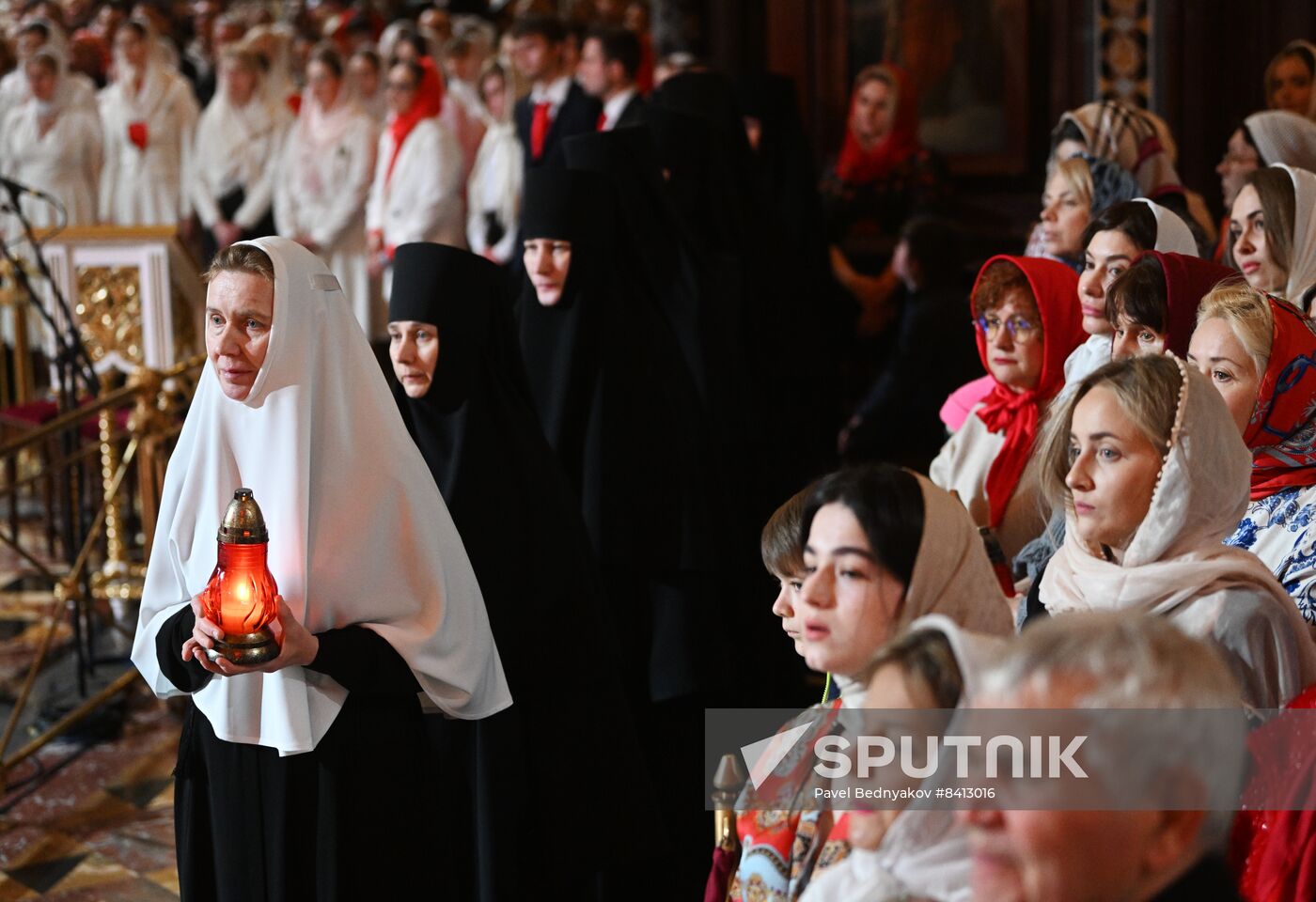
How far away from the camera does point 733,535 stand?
17.8 feet

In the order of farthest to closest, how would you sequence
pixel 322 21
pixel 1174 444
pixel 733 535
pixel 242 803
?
pixel 322 21 → pixel 733 535 → pixel 242 803 → pixel 1174 444

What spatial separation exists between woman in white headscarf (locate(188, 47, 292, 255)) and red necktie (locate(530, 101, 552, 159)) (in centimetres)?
261

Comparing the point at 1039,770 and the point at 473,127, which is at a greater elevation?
the point at 473,127

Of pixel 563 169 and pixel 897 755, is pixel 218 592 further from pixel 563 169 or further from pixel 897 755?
pixel 563 169

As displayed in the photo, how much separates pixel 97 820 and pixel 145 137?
7.69 metres

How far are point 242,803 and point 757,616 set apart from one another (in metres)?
2.82

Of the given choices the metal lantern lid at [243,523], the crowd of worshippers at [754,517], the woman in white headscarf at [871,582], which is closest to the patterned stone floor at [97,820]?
the crowd of worshippers at [754,517]

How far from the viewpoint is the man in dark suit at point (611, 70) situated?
31.5 feet

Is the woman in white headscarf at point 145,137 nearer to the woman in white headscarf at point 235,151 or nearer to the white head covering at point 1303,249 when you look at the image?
the woman in white headscarf at point 235,151

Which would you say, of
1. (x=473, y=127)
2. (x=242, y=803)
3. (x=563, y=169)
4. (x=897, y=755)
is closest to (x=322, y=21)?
(x=473, y=127)

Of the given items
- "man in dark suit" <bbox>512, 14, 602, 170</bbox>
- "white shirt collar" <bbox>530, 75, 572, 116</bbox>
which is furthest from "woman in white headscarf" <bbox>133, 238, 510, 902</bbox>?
"white shirt collar" <bbox>530, 75, 572, 116</bbox>

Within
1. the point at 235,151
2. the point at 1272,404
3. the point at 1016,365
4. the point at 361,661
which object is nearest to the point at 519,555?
the point at 361,661

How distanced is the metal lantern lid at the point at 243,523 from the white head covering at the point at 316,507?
0.68ft

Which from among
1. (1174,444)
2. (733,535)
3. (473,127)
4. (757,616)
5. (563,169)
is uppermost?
(473,127)
